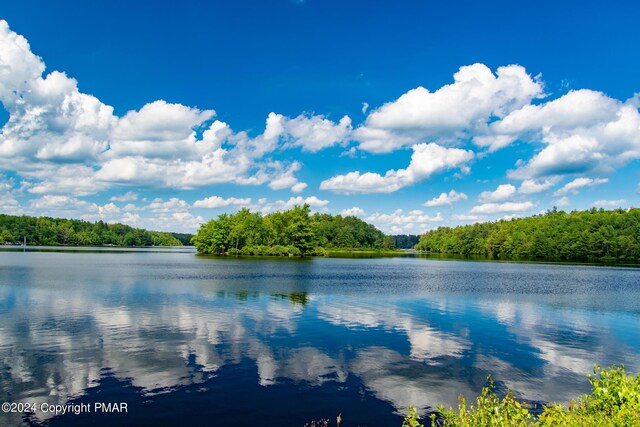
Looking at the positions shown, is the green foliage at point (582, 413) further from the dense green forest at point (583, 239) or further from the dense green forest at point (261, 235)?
the dense green forest at point (583, 239)

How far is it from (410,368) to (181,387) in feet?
30.2

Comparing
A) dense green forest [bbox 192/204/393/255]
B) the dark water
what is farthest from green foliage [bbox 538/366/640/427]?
dense green forest [bbox 192/204/393/255]

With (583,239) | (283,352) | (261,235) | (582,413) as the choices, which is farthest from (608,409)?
(583,239)

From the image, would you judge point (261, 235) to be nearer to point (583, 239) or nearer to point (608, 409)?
point (583, 239)

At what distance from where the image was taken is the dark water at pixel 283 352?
47.4ft

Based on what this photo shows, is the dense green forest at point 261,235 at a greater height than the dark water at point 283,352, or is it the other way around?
the dense green forest at point 261,235

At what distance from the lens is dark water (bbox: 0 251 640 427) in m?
14.5

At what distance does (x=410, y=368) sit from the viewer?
1861 cm

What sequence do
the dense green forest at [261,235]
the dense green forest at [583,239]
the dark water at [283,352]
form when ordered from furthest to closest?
the dense green forest at [583,239] < the dense green forest at [261,235] < the dark water at [283,352]

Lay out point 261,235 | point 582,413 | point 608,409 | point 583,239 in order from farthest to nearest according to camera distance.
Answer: point 583,239
point 261,235
point 582,413
point 608,409

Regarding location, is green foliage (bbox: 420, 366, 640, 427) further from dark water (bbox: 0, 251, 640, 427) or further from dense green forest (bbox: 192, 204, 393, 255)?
dense green forest (bbox: 192, 204, 393, 255)

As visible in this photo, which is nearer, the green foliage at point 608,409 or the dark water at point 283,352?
the green foliage at point 608,409

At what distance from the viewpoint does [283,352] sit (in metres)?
20.7

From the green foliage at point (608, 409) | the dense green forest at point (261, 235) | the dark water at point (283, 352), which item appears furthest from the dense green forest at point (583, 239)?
the green foliage at point (608, 409)
